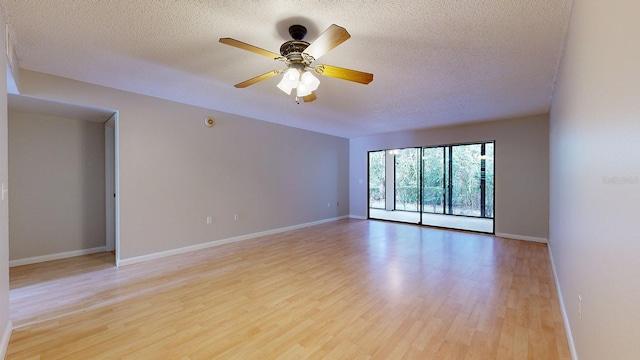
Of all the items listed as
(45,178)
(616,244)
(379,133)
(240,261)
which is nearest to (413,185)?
(379,133)

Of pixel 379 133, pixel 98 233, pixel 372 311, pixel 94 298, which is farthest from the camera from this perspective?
pixel 379 133

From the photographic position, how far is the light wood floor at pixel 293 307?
1.89 meters

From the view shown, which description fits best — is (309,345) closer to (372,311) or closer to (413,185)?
(372,311)

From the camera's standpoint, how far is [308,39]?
2.24 meters

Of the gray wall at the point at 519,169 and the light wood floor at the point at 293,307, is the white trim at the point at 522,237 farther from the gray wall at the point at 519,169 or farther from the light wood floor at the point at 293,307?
the light wood floor at the point at 293,307

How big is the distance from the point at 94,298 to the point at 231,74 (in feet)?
9.11

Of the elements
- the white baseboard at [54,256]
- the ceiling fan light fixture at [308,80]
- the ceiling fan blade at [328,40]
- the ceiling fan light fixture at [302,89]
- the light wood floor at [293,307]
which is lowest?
the light wood floor at [293,307]

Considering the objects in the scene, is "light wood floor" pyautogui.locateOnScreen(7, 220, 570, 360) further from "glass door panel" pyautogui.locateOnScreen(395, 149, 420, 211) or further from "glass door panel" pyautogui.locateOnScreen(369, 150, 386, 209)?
"glass door panel" pyautogui.locateOnScreen(369, 150, 386, 209)

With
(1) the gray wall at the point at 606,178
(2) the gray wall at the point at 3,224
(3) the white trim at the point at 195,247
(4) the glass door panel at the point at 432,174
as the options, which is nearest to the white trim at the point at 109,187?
(3) the white trim at the point at 195,247

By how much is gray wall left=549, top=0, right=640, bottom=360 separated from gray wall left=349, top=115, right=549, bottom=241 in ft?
12.1

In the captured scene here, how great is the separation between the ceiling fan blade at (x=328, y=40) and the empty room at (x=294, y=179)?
0.02 meters

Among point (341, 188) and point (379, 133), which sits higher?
point (379, 133)

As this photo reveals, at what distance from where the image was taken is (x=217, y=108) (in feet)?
14.9

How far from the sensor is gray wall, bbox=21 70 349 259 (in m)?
3.65
